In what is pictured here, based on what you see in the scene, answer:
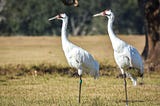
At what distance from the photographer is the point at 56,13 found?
79.5 m

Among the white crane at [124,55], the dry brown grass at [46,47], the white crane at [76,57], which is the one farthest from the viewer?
the dry brown grass at [46,47]

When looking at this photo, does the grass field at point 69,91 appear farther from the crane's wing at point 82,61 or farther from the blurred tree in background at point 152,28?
the blurred tree in background at point 152,28

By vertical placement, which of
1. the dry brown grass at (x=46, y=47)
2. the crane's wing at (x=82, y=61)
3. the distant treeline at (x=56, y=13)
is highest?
the crane's wing at (x=82, y=61)

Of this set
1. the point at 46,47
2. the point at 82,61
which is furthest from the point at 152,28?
the point at 46,47

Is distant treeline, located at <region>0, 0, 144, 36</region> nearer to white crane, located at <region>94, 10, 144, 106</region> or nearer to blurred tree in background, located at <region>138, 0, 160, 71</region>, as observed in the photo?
blurred tree in background, located at <region>138, 0, 160, 71</region>

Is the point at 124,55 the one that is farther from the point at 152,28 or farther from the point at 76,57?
the point at 152,28

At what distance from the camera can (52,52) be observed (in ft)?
129

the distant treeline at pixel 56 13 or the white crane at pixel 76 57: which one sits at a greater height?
the white crane at pixel 76 57

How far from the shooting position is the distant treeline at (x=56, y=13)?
75.9m

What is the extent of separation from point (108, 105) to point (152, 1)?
38.4ft

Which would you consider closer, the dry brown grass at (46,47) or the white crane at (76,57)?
the white crane at (76,57)

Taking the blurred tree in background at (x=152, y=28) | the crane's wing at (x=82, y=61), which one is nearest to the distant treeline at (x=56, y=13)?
the blurred tree in background at (x=152, y=28)

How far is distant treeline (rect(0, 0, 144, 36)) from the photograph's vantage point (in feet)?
249

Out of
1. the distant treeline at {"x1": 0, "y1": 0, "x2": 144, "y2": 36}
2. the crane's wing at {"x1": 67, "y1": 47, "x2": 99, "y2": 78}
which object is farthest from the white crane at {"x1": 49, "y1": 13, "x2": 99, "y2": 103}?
the distant treeline at {"x1": 0, "y1": 0, "x2": 144, "y2": 36}
